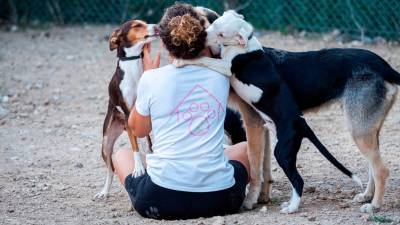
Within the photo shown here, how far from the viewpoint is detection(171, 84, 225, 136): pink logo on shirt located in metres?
5.05

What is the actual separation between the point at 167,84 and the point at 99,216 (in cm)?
110

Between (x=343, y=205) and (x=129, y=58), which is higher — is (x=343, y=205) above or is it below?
below

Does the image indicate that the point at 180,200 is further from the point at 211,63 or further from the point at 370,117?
the point at 370,117

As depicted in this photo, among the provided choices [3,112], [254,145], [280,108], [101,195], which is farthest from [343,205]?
[3,112]

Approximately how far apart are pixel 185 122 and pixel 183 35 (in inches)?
21.1

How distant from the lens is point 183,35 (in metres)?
4.98

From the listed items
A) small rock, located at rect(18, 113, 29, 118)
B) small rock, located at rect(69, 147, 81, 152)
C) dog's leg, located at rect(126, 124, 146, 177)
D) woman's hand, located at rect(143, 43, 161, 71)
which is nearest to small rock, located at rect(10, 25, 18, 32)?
small rock, located at rect(18, 113, 29, 118)

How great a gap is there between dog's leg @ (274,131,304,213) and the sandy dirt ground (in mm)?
107

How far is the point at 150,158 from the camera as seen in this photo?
205 inches

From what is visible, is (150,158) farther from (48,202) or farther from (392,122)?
(392,122)

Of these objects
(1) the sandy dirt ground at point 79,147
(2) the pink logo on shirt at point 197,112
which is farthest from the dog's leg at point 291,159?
(2) the pink logo on shirt at point 197,112

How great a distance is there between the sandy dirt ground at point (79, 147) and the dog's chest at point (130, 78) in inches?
31.2

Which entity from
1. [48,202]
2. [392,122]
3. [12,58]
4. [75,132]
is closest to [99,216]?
[48,202]

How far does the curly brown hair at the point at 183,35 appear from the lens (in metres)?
5.00
